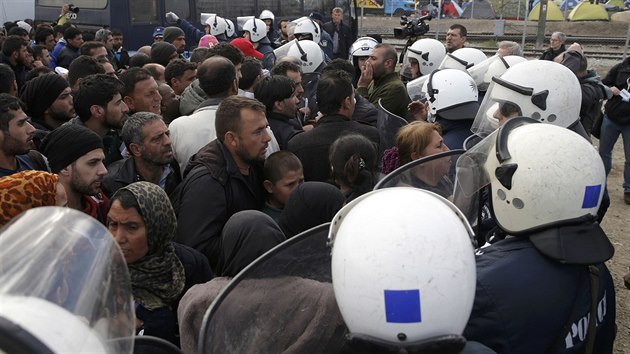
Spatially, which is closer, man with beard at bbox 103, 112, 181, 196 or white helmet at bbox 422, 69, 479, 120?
man with beard at bbox 103, 112, 181, 196

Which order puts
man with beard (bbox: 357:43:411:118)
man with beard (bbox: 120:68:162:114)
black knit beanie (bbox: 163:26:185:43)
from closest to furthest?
man with beard (bbox: 120:68:162:114) < man with beard (bbox: 357:43:411:118) < black knit beanie (bbox: 163:26:185:43)

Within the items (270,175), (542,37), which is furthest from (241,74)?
(542,37)

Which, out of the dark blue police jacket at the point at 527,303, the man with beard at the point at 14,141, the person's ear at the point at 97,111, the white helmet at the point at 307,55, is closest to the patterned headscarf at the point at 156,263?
the dark blue police jacket at the point at 527,303

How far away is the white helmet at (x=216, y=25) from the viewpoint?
513 inches

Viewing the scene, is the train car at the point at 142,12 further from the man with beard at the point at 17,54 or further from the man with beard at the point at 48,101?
the man with beard at the point at 48,101

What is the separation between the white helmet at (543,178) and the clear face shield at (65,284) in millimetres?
1281

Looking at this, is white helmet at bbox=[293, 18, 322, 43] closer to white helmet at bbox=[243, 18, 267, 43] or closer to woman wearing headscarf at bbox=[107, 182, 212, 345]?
white helmet at bbox=[243, 18, 267, 43]

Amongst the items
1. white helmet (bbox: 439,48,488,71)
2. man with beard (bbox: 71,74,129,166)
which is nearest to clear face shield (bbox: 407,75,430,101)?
white helmet (bbox: 439,48,488,71)

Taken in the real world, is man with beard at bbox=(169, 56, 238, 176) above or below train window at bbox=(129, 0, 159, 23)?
Result: below

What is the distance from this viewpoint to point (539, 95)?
3.43m

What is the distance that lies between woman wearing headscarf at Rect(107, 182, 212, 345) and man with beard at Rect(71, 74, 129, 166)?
183cm

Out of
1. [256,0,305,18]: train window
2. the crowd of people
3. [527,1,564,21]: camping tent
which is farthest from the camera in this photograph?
[527,1,564,21]: camping tent

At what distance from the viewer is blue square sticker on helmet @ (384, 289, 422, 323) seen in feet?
4.94

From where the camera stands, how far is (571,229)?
2.07 meters
